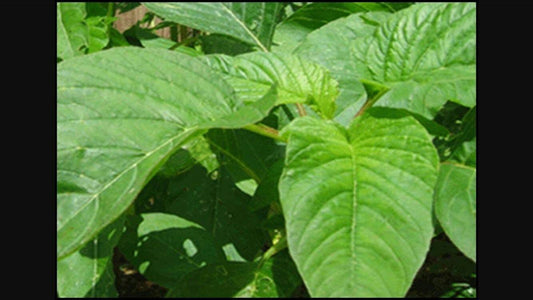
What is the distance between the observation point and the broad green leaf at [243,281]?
32.0 inches

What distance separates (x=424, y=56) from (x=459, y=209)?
0.90ft

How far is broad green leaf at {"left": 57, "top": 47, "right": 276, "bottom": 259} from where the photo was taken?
682 millimetres

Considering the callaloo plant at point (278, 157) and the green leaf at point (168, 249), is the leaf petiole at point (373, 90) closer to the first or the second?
the callaloo plant at point (278, 157)

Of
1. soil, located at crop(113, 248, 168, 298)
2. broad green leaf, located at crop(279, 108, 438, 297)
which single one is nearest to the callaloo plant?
broad green leaf, located at crop(279, 108, 438, 297)

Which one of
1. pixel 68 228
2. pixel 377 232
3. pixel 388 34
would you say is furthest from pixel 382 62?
pixel 68 228

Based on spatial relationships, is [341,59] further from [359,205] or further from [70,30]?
[70,30]

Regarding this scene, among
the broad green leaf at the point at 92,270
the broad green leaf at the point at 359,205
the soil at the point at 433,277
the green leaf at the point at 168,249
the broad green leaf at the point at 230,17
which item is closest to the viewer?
the broad green leaf at the point at 359,205

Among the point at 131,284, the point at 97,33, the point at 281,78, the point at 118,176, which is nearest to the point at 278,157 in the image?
the point at 281,78

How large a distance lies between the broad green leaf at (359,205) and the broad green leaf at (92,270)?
29cm

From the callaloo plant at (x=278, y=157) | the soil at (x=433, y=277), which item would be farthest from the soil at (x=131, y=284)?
the callaloo plant at (x=278, y=157)

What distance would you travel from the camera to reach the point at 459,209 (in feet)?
2.54

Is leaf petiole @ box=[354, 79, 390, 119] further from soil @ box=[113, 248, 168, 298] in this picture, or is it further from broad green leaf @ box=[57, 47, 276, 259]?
soil @ box=[113, 248, 168, 298]

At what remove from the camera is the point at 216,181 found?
1.24 metres

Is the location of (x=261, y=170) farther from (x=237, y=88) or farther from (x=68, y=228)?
(x=68, y=228)
